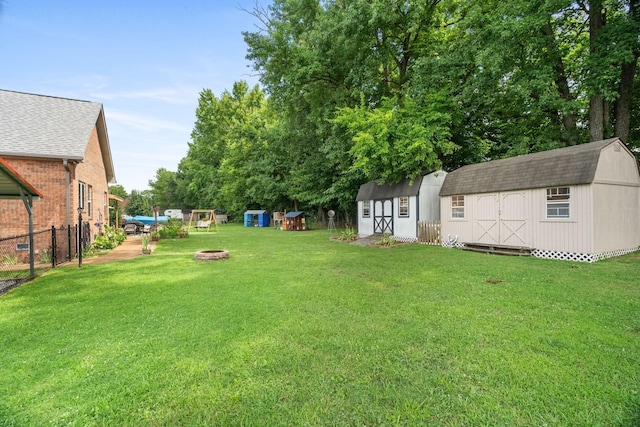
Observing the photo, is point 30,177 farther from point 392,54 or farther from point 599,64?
point 599,64

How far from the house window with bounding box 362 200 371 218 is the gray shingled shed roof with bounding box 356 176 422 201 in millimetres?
271

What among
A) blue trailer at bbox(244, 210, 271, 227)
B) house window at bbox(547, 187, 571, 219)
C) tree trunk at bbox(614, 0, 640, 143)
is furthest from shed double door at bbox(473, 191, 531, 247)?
blue trailer at bbox(244, 210, 271, 227)

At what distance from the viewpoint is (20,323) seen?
4.89 meters

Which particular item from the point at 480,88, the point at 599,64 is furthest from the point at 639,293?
the point at 480,88

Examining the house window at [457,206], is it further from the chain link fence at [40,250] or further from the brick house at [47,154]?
the chain link fence at [40,250]

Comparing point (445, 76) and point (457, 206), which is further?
point (445, 76)

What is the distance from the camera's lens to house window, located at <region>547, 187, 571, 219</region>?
10234 mm

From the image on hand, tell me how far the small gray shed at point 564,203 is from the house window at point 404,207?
11.6ft

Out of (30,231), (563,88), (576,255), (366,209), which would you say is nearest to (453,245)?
(576,255)

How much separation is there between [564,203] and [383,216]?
338 inches

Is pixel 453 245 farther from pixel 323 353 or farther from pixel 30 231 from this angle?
pixel 30 231

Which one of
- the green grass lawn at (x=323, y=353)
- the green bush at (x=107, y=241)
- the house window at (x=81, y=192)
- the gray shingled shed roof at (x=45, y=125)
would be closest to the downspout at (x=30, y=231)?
the green grass lawn at (x=323, y=353)

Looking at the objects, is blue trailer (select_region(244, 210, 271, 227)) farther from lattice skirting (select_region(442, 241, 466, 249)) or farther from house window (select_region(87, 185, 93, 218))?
lattice skirting (select_region(442, 241, 466, 249))

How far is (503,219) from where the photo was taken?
39.2 feet
